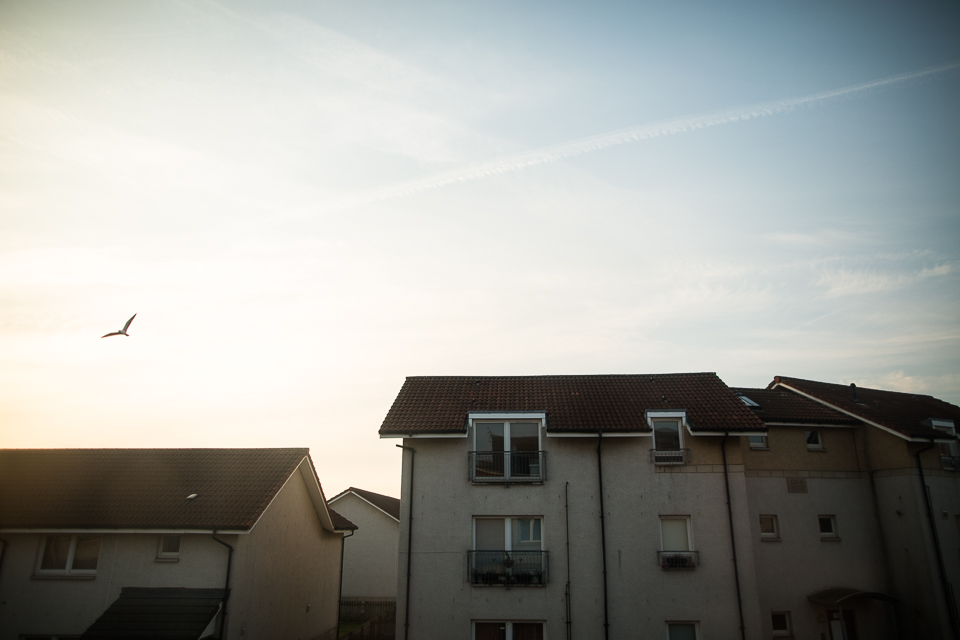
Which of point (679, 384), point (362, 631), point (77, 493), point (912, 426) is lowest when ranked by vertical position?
point (362, 631)

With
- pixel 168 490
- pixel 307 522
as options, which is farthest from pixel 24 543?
pixel 307 522

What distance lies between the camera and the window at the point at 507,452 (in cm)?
1991

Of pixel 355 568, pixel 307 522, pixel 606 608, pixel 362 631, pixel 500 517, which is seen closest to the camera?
pixel 606 608

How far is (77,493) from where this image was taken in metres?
20.7

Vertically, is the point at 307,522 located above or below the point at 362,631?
above

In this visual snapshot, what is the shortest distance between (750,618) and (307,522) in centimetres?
1620

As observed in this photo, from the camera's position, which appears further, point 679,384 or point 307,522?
point 307,522

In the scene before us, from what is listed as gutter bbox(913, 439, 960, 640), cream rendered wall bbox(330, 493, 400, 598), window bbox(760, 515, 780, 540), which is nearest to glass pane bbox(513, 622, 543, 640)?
window bbox(760, 515, 780, 540)

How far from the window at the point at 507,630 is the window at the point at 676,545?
425 centimetres

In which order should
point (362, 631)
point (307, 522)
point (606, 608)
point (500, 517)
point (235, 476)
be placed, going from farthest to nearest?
point (362, 631) < point (307, 522) < point (235, 476) < point (500, 517) < point (606, 608)

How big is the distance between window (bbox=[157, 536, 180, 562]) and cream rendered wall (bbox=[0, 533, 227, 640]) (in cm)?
14

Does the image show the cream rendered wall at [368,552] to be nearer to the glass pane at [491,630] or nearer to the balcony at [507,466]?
the glass pane at [491,630]

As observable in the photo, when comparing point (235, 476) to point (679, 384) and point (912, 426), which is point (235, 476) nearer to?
point (679, 384)

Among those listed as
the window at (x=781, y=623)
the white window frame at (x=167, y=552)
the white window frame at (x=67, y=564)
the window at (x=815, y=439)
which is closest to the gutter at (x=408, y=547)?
the white window frame at (x=167, y=552)
